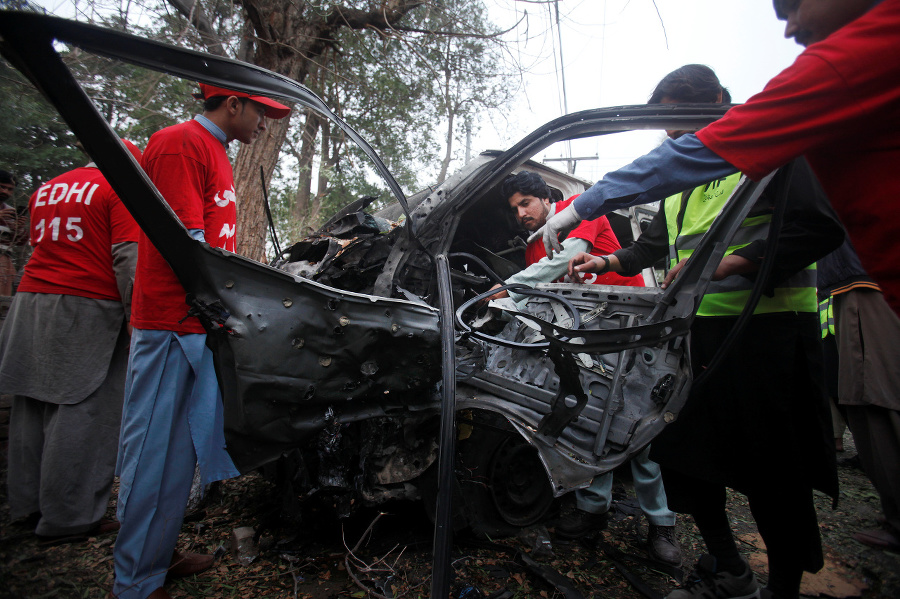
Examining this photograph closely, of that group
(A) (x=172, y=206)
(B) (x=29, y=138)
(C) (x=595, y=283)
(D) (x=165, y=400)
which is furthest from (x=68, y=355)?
(C) (x=595, y=283)

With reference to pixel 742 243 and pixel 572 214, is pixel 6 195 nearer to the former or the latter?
pixel 572 214

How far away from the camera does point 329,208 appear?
1121cm

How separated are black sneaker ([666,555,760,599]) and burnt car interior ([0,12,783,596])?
60 cm

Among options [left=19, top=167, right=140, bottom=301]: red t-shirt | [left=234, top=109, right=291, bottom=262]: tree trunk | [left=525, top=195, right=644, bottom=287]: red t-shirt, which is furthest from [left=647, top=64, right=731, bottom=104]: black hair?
[left=234, top=109, right=291, bottom=262]: tree trunk

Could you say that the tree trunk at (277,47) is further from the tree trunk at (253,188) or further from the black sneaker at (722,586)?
the black sneaker at (722,586)

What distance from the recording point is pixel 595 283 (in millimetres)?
2670

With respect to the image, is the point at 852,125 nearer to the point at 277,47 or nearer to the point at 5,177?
the point at 5,177

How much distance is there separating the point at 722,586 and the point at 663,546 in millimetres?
503

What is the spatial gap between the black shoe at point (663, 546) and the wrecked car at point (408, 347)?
0.56 m

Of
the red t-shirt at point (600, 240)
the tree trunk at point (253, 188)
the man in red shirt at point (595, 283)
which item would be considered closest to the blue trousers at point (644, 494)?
the man in red shirt at point (595, 283)

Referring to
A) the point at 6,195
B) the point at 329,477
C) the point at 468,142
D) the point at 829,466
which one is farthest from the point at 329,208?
the point at 829,466

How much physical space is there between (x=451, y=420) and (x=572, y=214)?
87cm

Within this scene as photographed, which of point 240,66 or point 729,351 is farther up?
point 240,66

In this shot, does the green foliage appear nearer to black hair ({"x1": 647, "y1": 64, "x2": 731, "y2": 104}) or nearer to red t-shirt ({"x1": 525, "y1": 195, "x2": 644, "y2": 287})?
red t-shirt ({"x1": 525, "y1": 195, "x2": 644, "y2": 287})
